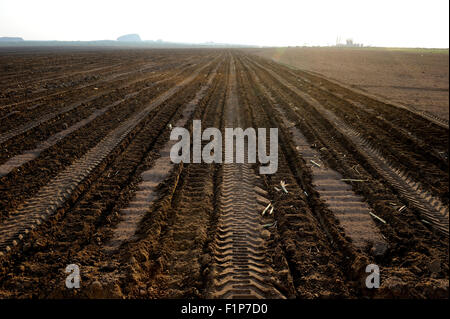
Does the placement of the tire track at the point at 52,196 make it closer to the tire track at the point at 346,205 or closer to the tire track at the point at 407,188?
the tire track at the point at 346,205

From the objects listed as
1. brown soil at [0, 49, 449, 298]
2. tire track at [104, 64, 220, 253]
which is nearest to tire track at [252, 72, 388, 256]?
brown soil at [0, 49, 449, 298]

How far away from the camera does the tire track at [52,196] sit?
13.3 ft

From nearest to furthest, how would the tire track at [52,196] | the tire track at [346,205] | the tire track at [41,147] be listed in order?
1. the tire track at [346,205]
2. the tire track at [52,196]
3. the tire track at [41,147]

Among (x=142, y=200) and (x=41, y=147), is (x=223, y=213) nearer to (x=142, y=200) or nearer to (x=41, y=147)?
(x=142, y=200)

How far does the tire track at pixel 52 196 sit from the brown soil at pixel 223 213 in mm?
29

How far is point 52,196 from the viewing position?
4934mm

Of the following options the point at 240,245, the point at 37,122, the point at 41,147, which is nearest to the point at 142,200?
the point at 240,245

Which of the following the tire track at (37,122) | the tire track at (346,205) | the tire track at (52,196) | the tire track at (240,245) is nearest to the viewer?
the tire track at (240,245)

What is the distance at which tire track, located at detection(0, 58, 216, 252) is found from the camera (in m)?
4.04

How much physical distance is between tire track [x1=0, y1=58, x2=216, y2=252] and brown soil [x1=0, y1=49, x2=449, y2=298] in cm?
3

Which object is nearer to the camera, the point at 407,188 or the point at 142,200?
the point at 142,200

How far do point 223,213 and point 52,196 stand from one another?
3218mm

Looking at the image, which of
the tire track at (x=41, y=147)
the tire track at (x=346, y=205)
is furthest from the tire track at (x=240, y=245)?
the tire track at (x=41, y=147)
